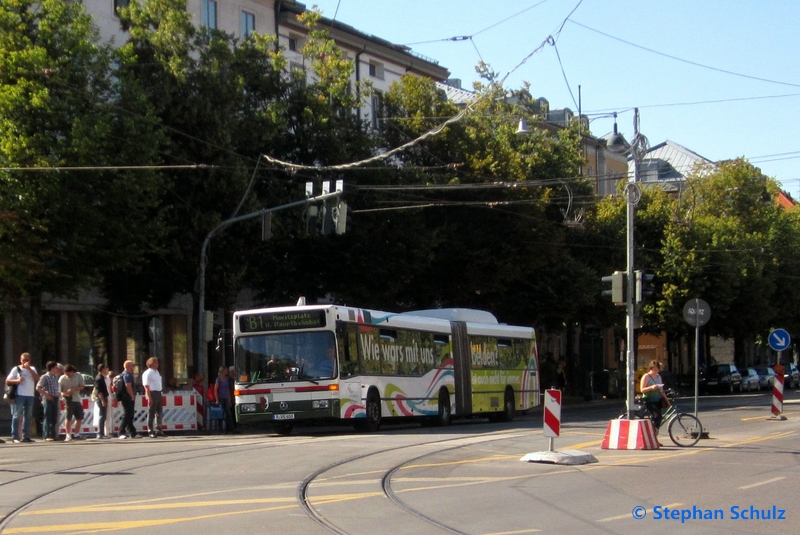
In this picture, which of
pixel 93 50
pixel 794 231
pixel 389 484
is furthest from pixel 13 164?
pixel 794 231

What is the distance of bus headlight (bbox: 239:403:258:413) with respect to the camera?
2453cm

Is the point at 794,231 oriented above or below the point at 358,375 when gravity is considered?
above

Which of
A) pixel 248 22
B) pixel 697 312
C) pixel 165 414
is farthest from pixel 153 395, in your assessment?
pixel 248 22

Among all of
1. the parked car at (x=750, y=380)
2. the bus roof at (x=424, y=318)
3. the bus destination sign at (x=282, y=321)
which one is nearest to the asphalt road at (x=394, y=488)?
the bus destination sign at (x=282, y=321)

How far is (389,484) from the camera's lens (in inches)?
547

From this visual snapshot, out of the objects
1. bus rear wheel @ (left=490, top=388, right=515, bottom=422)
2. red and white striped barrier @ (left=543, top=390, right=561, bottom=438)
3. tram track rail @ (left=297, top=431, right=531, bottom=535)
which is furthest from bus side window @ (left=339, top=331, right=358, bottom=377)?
bus rear wheel @ (left=490, top=388, right=515, bottom=422)

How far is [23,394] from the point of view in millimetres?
23062

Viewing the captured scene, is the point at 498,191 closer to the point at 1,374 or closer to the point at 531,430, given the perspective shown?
the point at 531,430

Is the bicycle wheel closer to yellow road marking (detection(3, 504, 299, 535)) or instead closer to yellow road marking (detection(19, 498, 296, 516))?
yellow road marking (detection(19, 498, 296, 516))

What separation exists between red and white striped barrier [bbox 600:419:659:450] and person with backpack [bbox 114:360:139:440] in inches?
417

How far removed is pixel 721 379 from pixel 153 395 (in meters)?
41.1

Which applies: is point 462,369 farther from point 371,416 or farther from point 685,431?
point 685,431

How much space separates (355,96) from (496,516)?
28521mm

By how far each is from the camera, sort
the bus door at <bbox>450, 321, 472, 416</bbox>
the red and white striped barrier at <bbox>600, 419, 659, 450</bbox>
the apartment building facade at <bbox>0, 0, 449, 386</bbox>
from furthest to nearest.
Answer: the apartment building facade at <bbox>0, 0, 449, 386</bbox> → the bus door at <bbox>450, 321, 472, 416</bbox> → the red and white striped barrier at <bbox>600, 419, 659, 450</bbox>
